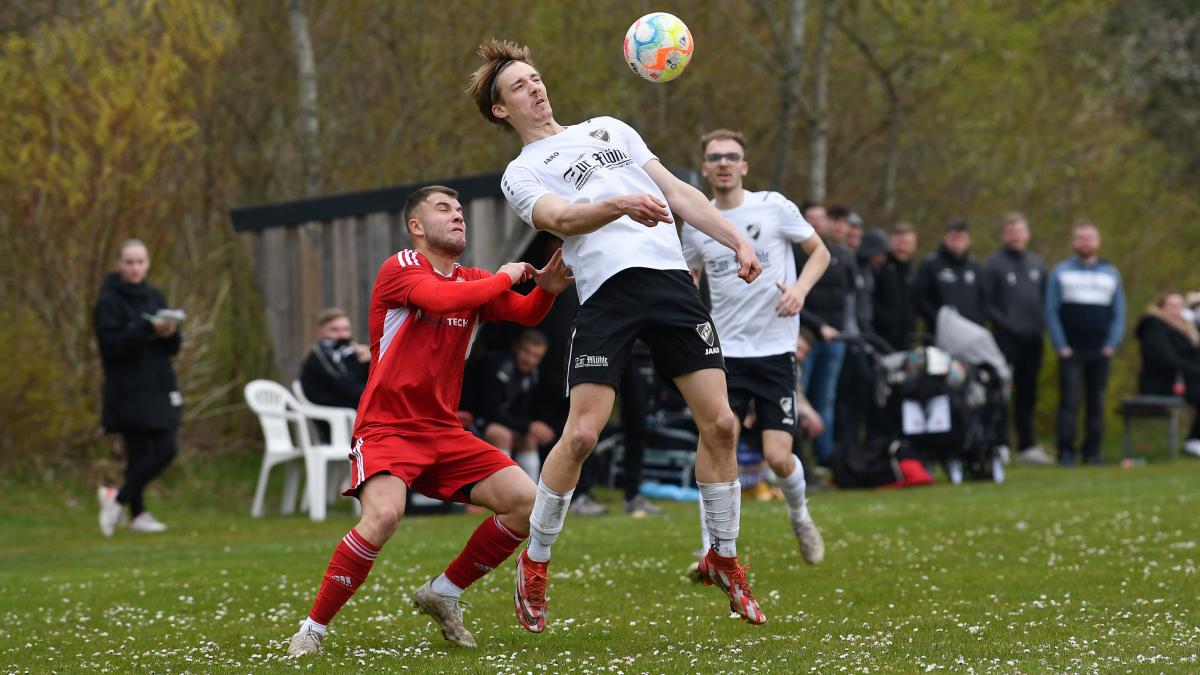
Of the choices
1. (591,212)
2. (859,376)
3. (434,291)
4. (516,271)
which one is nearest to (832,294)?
(859,376)

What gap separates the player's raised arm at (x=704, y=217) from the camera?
6582 millimetres

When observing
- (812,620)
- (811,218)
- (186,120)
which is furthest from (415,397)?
(186,120)

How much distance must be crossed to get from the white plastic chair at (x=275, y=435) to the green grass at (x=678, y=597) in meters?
1.18

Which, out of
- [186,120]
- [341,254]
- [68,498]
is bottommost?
[68,498]

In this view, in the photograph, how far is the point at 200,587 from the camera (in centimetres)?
927

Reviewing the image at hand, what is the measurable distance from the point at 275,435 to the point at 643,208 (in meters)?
9.52

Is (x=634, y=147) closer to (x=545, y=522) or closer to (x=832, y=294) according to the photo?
(x=545, y=522)

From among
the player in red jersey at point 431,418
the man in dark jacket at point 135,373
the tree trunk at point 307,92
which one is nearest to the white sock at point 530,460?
the man in dark jacket at point 135,373

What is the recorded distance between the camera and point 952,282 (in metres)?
17.5

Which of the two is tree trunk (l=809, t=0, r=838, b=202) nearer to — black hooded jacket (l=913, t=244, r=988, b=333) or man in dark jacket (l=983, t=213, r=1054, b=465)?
black hooded jacket (l=913, t=244, r=988, b=333)

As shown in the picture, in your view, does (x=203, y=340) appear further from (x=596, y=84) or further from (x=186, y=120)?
(x=596, y=84)

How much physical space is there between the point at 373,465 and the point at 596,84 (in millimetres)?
13710

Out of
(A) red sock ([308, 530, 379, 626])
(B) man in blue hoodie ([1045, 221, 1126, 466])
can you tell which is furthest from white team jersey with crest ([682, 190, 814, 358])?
(B) man in blue hoodie ([1045, 221, 1126, 466])

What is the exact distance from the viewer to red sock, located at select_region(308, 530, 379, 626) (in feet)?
21.9
